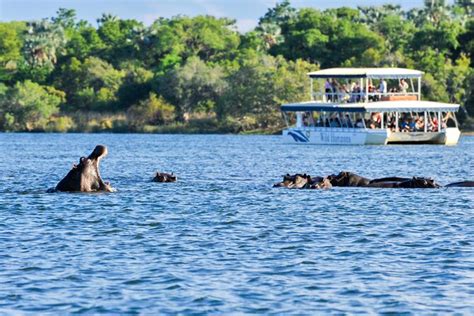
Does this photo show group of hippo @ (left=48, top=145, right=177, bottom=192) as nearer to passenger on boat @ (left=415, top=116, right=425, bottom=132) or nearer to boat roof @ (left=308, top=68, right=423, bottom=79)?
boat roof @ (left=308, top=68, right=423, bottom=79)

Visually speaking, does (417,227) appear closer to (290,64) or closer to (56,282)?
(56,282)

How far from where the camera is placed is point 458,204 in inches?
1439

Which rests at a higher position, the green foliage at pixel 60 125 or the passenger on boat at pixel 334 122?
the passenger on boat at pixel 334 122

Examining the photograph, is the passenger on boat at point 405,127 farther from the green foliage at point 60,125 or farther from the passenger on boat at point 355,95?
the green foliage at point 60,125

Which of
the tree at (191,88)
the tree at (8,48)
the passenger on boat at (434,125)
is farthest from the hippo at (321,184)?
the tree at (8,48)

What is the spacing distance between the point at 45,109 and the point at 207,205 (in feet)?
340

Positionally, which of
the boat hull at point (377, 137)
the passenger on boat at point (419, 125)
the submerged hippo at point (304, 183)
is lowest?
the boat hull at point (377, 137)

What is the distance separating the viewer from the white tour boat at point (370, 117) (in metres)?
90.7

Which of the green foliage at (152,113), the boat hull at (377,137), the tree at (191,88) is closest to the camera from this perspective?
the boat hull at (377,137)

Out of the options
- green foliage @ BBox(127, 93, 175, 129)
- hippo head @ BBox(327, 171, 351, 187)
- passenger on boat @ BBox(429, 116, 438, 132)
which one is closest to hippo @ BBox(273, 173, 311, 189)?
hippo head @ BBox(327, 171, 351, 187)

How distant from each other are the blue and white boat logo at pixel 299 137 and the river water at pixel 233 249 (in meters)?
46.4

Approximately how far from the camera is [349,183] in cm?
4394

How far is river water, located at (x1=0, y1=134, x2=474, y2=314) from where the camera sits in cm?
2122

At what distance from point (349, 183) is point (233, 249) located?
17567mm
